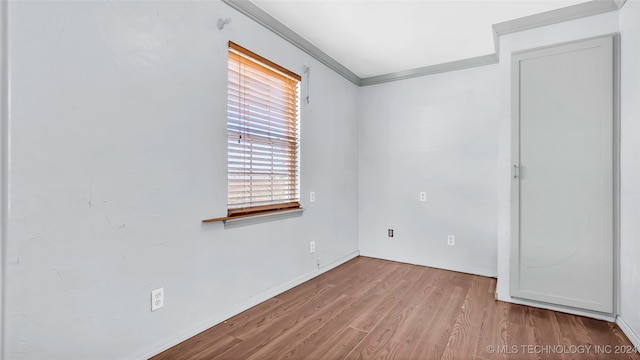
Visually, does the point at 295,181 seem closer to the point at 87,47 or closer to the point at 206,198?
the point at 206,198

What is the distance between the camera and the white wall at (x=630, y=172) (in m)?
1.97

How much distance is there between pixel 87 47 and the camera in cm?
151

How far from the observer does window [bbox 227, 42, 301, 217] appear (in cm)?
234

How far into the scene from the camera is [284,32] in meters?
2.75

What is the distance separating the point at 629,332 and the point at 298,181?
2.66m

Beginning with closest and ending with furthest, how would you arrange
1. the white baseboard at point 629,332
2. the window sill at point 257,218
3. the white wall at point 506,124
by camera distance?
the white baseboard at point 629,332 → the window sill at point 257,218 → the white wall at point 506,124

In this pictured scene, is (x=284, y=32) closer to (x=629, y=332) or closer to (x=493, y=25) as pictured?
(x=493, y=25)

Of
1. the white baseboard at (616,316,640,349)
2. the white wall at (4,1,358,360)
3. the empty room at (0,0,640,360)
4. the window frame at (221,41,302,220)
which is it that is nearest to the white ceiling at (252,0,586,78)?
the empty room at (0,0,640,360)

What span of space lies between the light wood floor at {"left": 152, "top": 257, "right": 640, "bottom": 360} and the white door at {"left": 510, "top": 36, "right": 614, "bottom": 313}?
29cm

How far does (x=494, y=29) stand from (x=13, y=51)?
3208 millimetres

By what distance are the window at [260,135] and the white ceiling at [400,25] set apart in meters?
0.46

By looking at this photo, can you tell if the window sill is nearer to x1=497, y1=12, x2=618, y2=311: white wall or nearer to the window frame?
the window frame

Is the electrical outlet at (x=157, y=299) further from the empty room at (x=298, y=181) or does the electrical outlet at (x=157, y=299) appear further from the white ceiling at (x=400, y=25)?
the white ceiling at (x=400, y=25)

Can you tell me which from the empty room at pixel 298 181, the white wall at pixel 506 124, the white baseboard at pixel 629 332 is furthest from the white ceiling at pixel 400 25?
the white baseboard at pixel 629 332
